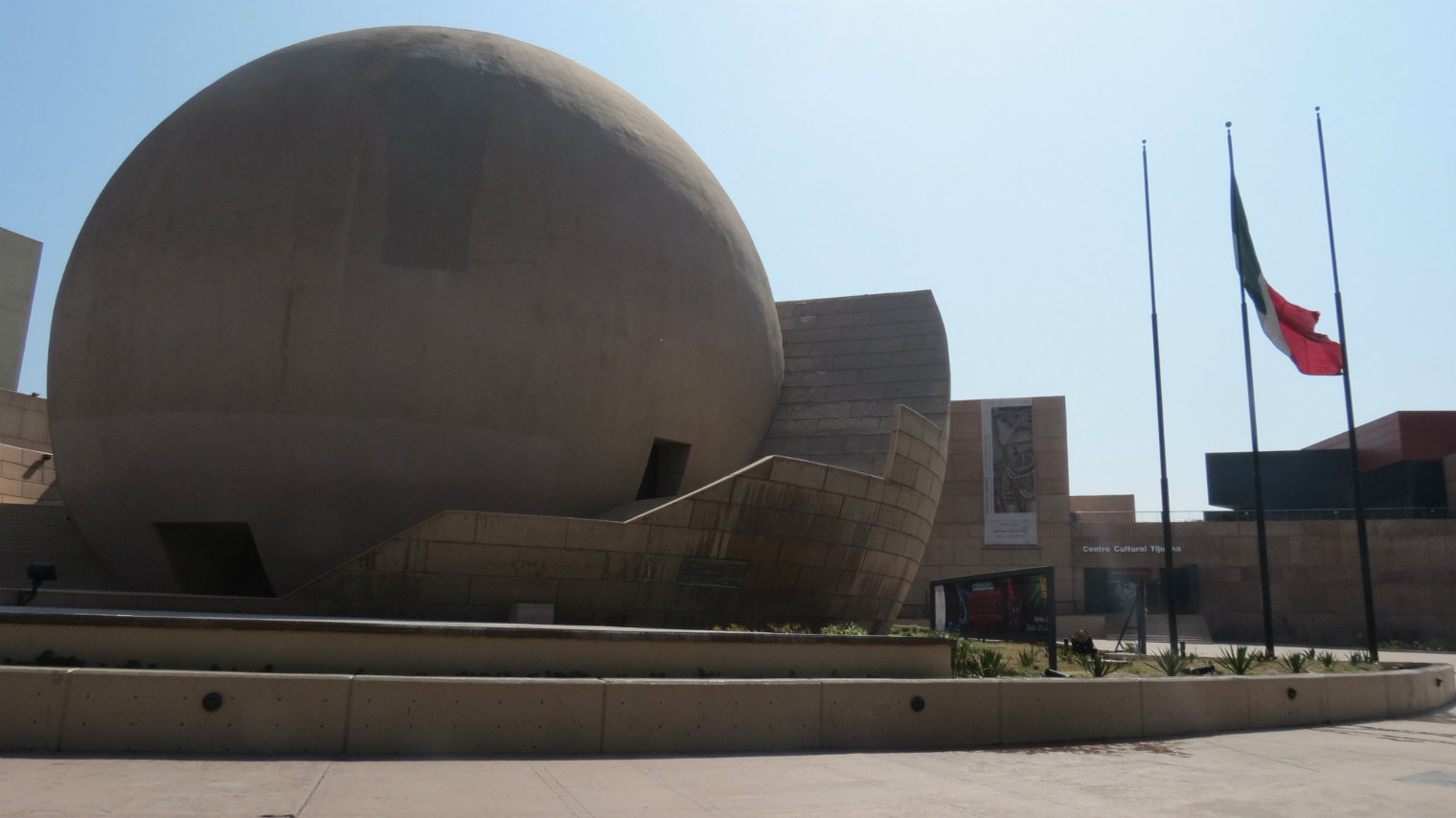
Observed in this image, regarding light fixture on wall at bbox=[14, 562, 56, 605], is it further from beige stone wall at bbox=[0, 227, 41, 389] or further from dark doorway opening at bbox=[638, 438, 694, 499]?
beige stone wall at bbox=[0, 227, 41, 389]

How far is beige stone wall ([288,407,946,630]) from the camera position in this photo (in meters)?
14.1

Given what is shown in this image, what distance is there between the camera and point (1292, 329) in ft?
75.2

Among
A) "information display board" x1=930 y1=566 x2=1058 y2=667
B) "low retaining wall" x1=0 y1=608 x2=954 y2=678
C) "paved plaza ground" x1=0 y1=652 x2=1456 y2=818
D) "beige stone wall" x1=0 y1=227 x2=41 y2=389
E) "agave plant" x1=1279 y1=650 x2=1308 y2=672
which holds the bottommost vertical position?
"paved plaza ground" x1=0 y1=652 x2=1456 y2=818

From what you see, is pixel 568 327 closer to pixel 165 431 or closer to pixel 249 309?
pixel 249 309

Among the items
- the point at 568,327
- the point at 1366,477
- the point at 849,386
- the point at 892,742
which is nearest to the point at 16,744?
the point at 892,742

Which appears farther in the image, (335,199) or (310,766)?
(335,199)

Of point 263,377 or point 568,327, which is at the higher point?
point 568,327

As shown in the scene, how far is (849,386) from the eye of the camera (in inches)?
908

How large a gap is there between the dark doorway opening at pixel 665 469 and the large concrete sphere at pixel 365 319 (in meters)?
0.29

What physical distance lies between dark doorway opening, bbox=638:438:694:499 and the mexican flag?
44.2 feet

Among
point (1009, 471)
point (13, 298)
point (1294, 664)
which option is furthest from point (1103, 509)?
point (13, 298)

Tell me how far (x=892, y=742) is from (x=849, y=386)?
13.0 m

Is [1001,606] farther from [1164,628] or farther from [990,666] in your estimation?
[1164,628]

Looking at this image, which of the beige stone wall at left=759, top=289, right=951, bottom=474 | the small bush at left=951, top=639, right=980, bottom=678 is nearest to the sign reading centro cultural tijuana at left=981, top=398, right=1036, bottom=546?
the beige stone wall at left=759, top=289, right=951, bottom=474
